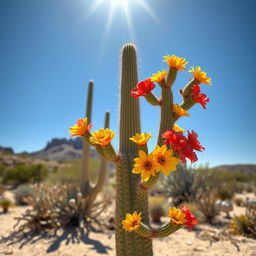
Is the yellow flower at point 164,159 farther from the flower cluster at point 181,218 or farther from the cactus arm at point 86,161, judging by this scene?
the cactus arm at point 86,161

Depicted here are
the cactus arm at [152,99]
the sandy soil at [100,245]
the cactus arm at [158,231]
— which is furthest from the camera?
the sandy soil at [100,245]

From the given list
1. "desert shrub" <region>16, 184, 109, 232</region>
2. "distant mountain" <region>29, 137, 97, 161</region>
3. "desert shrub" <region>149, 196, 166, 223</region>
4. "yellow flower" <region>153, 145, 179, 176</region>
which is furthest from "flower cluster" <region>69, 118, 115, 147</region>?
"distant mountain" <region>29, 137, 97, 161</region>

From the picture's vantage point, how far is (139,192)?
2715mm

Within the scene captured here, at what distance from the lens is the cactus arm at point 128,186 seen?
8.67 ft

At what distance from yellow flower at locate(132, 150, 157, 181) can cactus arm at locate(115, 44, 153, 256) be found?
1.86 ft

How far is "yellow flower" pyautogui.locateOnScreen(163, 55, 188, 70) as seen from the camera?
3031 millimetres

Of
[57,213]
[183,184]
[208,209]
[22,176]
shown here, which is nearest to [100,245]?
[57,213]

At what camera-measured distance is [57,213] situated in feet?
20.3

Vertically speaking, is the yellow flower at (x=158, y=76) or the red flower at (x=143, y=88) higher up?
the yellow flower at (x=158, y=76)

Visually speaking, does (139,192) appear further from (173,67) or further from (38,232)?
(38,232)

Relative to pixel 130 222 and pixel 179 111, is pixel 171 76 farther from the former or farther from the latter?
pixel 130 222

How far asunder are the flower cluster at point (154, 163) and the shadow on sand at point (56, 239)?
3.26m

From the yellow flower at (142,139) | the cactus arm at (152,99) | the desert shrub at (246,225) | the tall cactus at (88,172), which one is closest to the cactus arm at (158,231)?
the yellow flower at (142,139)

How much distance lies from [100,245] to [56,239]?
1.13 metres
